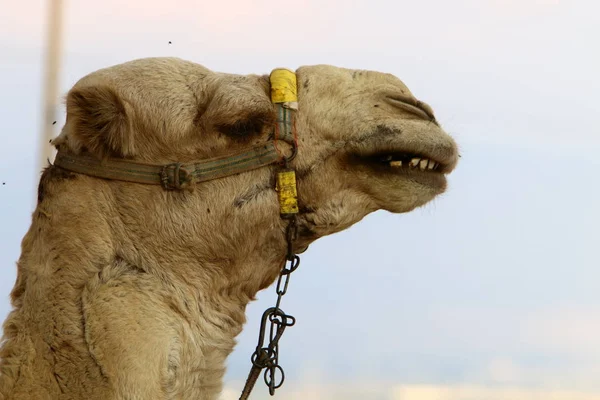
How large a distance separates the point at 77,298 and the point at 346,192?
1223 mm

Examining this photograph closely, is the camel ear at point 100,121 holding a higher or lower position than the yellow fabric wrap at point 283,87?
lower

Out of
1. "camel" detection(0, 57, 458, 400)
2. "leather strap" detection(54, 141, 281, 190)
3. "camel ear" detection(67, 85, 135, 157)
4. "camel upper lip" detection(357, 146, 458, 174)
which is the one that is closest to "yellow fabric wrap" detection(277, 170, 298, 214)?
"camel" detection(0, 57, 458, 400)

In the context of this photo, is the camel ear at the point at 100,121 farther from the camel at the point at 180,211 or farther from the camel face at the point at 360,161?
the camel face at the point at 360,161

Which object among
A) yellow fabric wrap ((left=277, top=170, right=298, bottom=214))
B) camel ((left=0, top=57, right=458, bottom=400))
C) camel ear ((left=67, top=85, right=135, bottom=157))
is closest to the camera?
camel ((left=0, top=57, right=458, bottom=400))

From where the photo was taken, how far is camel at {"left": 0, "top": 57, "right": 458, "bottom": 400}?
480 centimetres

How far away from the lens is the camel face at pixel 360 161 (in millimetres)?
5113

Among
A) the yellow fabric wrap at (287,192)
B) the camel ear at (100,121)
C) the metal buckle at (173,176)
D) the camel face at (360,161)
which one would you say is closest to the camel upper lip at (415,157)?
Result: the camel face at (360,161)

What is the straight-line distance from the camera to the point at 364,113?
5148 millimetres

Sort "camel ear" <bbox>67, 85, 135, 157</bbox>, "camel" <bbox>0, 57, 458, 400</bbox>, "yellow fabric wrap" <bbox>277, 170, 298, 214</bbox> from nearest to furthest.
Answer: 1. "camel" <bbox>0, 57, 458, 400</bbox>
2. "camel ear" <bbox>67, 85, 135, 157</bbox>
3. "yellow fabric wrap" <bbox>277, 170, 298, 214</bbox>

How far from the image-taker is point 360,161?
5152mm

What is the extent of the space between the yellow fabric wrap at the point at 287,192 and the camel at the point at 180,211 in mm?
32

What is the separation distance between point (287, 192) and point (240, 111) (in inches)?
15.7

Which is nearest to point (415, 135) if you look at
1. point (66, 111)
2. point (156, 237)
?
point (156, 237)

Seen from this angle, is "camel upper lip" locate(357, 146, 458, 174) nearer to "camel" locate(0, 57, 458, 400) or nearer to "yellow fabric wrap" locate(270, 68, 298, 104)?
"camel" locate(0, 57, 458, 400)
